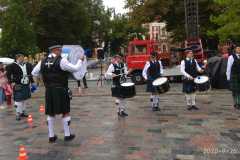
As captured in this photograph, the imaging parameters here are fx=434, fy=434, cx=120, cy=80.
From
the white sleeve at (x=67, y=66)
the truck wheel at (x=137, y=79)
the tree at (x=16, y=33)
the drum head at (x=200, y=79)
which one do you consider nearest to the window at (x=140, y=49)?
the truck wheel at (x=137, y=79)

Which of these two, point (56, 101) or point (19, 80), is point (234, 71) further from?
point (19, 80)

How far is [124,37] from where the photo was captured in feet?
191

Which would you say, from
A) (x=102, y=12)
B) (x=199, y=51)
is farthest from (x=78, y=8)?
(x=199, y=51)

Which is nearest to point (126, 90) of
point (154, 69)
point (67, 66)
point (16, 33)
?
point (154, 69)

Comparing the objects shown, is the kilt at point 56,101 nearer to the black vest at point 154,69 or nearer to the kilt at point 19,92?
the kilt at point 19,92

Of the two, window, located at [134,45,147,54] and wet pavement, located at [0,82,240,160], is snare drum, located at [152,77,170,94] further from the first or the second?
window, located at [134,45,147,54]

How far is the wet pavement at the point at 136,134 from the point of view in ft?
23.1

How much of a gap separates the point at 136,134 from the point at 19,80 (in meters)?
3.93

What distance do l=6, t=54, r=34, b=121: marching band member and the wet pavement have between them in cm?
54

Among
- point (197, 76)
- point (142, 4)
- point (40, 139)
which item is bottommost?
point (40, 139)

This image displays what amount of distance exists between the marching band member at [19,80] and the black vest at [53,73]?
9.81 feet

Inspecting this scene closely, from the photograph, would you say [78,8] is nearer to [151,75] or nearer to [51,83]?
[151,75]

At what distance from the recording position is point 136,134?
338 inches

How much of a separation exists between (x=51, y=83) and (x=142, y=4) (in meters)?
24.7
